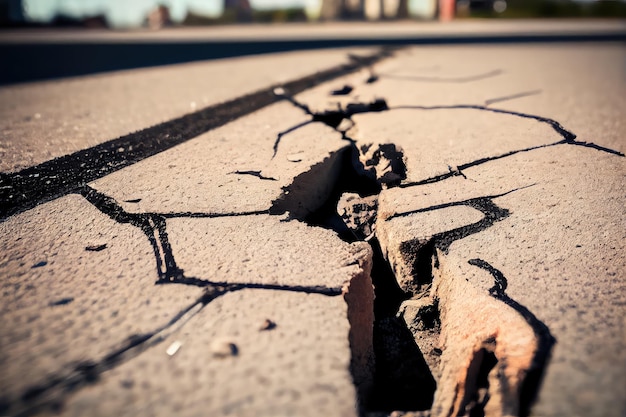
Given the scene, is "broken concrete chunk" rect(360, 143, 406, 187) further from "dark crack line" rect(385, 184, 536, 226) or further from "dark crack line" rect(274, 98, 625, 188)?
"dark crack line" rect(385, 184, 536, 226)

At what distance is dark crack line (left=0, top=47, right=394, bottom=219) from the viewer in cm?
103

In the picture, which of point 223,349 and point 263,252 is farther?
point 263,252

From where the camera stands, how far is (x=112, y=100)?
2.06 metres

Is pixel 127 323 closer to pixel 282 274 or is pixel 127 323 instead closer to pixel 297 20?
pixel 282 274

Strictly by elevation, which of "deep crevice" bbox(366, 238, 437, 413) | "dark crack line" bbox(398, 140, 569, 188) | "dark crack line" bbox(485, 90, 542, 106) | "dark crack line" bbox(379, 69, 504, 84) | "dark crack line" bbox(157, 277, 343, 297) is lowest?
"deep crevice" bbox(366, 238, 437, 413)

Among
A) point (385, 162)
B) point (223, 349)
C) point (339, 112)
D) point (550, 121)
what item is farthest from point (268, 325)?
point (550, 121)

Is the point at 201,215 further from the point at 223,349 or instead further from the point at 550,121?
the point at 550,121

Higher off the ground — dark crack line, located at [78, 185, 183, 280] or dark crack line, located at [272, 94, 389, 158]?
dark crack line, located at [272, 94, 389, 158]

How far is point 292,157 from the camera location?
1.24 meters

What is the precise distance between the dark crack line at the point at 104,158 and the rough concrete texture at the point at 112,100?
0.07m

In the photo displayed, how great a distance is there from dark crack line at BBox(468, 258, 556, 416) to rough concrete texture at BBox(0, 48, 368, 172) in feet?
4.24

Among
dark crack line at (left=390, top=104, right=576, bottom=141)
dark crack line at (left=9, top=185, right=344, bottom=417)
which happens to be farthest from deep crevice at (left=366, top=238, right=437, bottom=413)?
dark crack line at (left=390, top=104, right=576, bottom=141)

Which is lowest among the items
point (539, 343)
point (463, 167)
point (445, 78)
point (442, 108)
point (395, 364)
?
point (395, 364)

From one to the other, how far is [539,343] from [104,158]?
124cm
